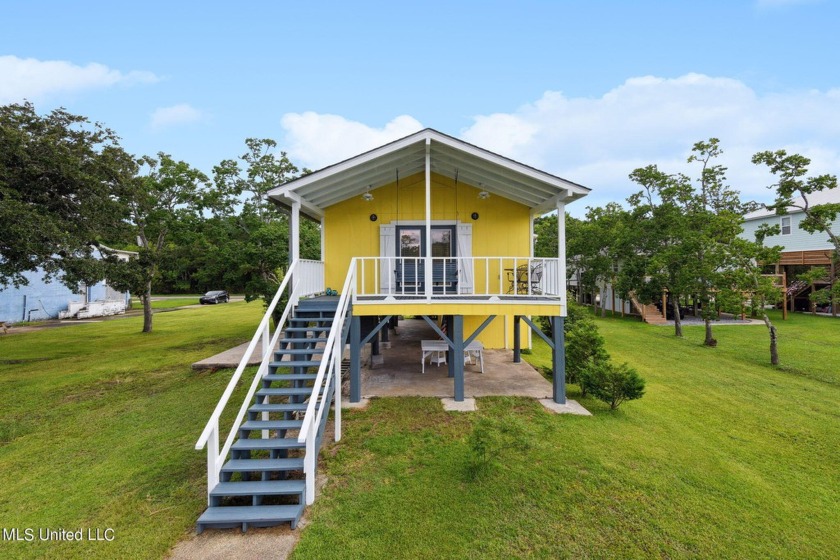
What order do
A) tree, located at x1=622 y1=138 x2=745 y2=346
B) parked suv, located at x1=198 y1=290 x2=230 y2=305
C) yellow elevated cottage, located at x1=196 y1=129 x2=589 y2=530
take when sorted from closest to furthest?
yellow elevated cottage, located at x1=196 y1=129 x2=589 y2=530, tree, located at x1=622 y1=138 x2=745 y2=346, parked suv, located at x1=198 y1=290 x2=230 y2=305

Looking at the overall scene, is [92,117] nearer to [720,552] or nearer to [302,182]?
[302,182]

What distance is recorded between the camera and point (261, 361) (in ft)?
24.9

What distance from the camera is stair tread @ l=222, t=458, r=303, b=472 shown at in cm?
424

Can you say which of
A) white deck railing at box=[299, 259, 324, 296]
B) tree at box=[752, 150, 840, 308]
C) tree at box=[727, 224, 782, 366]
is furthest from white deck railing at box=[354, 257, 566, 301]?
tree at box=[752, 150, 840, 308]

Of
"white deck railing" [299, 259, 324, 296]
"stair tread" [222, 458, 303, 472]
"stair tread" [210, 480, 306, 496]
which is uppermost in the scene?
"white deck railing" [299, 259, 324, 296]

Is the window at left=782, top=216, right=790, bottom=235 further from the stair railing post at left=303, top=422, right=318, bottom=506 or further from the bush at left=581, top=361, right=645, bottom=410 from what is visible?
the stair railing post at left=303, top=422, right=318, bottom=506

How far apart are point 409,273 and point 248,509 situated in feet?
20.3

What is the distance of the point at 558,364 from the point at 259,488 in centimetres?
559

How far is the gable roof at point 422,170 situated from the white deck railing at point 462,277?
1.62 m

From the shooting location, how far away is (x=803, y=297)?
70.7ft

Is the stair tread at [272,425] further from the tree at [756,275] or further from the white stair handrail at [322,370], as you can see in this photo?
the tree at [756,275]

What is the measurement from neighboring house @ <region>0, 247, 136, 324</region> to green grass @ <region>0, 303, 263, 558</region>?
37.1ft

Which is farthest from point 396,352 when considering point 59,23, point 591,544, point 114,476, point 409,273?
point 59,23

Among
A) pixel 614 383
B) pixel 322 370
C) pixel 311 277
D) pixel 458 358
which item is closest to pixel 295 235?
pixel 311 277
